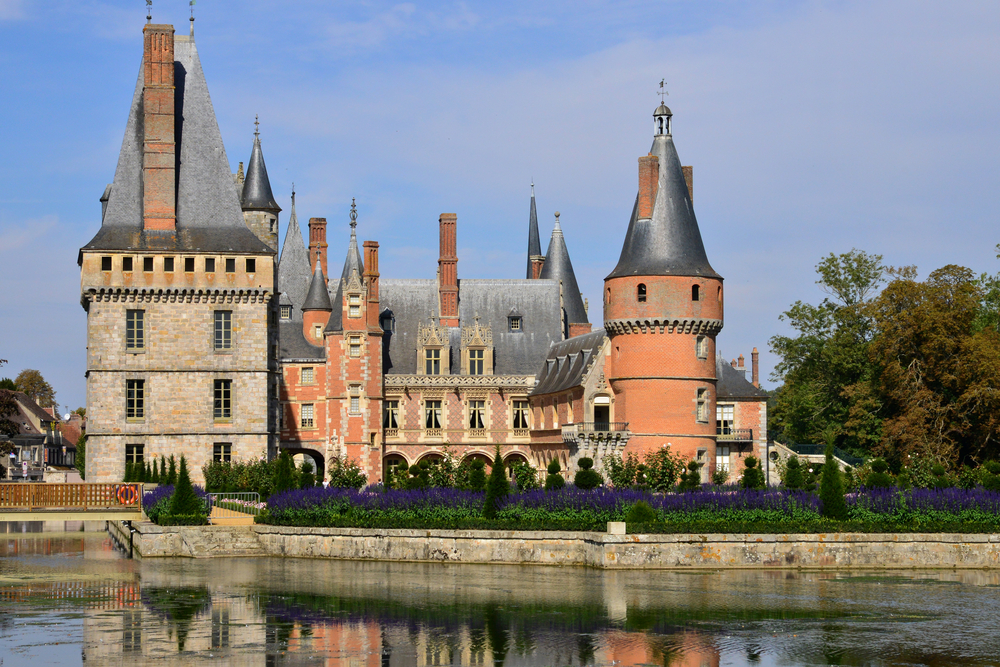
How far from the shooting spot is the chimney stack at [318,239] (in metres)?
65.8

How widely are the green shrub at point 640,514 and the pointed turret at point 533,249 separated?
39.9m

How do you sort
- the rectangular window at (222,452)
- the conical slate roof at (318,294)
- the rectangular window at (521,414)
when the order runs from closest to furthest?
the rectangular window at (222,452) → the rectangular window at (521,414) → the conical slate roof at (318,294)

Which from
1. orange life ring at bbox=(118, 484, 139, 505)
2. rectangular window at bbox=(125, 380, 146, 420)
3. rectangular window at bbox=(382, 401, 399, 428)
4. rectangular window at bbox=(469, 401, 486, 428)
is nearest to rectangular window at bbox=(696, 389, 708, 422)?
rectangular window at bbox=(469, 401, 486, 428)

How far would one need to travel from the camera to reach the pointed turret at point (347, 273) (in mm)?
58062

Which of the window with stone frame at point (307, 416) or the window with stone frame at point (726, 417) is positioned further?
the window with stone frame at point (307, 416)

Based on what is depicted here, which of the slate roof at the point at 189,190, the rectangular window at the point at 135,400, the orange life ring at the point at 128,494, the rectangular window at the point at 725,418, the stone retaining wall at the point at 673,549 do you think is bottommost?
the stone retaining wall at the point at 673,549

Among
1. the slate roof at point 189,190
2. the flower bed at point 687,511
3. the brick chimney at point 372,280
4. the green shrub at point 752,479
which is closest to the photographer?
the flower bed at point 687,511

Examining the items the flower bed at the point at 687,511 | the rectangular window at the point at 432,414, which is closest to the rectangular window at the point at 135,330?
the flower bed at the point at 687,511

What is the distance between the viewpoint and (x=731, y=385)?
2162 inches

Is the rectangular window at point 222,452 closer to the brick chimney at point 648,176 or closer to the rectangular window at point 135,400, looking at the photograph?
the rectangular window at point 135,400

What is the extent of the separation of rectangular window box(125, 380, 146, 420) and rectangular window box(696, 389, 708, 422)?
65.0ft

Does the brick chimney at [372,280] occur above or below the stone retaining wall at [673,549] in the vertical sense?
above

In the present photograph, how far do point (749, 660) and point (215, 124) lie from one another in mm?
35101

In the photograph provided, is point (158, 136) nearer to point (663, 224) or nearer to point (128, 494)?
point (128, 494)
